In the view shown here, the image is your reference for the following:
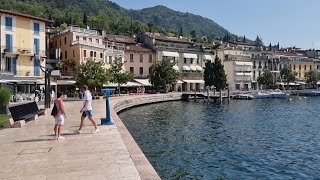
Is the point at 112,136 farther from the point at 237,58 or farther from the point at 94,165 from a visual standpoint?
the point at 237,58

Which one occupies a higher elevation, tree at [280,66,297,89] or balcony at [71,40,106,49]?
balcony at [71,40,106,49]

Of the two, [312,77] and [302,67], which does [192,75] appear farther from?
[302,67]

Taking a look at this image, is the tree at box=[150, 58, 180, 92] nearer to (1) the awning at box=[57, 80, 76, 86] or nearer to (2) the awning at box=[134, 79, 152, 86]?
(2) the awning at box=[134, 79, 152, 86]

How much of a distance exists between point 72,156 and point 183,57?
88.8 metres

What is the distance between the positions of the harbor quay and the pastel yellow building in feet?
410

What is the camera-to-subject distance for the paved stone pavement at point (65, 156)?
35.1 feet

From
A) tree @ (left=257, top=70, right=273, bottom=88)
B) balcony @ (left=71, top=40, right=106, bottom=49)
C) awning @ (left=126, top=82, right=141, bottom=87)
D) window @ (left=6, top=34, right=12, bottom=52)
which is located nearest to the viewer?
window @ (left=6, top=34, right=12, bottom=52)

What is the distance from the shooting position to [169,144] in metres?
22.9

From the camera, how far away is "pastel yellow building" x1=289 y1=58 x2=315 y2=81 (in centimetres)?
13475

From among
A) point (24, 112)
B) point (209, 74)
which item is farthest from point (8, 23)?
point (209, 74)

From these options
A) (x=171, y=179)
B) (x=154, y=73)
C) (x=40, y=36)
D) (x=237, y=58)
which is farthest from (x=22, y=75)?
(x=237, y=58)

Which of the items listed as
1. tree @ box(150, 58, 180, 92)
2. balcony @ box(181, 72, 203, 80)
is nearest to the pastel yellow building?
balcony @ box(181, 72, 203, 80)

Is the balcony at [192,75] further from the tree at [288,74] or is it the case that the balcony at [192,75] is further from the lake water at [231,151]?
the lake water at [231,151]

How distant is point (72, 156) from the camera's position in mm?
12992
